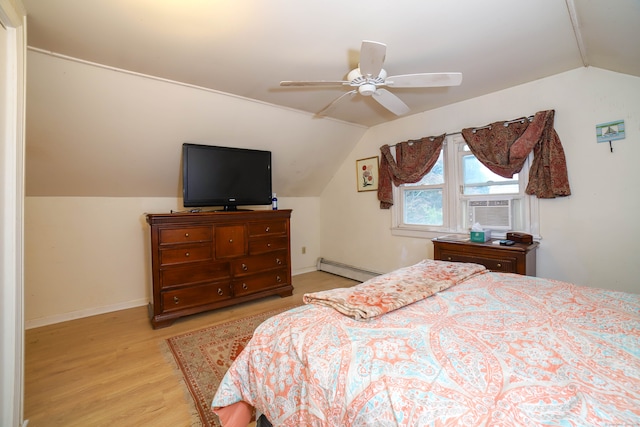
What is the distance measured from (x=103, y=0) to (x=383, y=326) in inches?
85.1

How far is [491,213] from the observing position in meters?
2.84

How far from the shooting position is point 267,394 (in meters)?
1.07

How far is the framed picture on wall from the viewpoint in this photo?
12.7ft

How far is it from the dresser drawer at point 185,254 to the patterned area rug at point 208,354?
2.26 feet

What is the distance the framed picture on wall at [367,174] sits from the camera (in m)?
3.87

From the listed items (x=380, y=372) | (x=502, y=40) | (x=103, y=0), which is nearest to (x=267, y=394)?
(x=380, y=372)

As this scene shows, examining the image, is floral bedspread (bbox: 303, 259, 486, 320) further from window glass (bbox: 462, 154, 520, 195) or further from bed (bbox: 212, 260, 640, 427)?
window glass (bbox: 462, 154, 520, 195)

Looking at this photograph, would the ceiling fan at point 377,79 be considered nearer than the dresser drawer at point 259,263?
Yes

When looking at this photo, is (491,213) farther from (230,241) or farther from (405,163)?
(230,241)

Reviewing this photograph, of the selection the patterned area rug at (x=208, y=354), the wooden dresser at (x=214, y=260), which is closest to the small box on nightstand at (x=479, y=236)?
the wooden dresser at (x=214, y=260)

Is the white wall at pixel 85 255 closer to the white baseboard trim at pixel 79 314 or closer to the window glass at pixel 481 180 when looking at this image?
the white baseboard trim at pixel 79 314

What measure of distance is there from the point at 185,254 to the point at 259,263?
832 mm

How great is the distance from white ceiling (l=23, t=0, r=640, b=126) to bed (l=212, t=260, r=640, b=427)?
5.15 ft

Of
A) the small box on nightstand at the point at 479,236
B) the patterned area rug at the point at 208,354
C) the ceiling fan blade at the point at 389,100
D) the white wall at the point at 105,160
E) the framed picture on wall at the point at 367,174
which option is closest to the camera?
the patterned area rug at the point at 208,354
